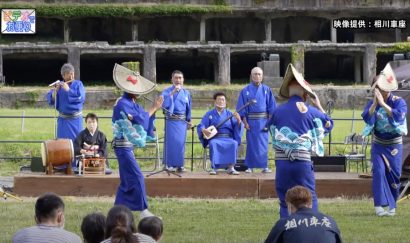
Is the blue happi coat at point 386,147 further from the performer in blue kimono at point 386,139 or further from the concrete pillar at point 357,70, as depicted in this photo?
the concrete pillar at point 357,70

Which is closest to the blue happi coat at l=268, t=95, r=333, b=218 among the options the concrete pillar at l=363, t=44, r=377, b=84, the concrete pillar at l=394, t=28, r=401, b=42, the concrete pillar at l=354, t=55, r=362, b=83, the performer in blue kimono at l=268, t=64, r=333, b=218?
the performer in blue kimono at l=268, t=64, r=333, b=218

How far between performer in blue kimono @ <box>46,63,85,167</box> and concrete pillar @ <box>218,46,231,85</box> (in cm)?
2995

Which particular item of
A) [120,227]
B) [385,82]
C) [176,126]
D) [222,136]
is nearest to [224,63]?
[176,126]

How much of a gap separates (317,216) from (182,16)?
45.5m

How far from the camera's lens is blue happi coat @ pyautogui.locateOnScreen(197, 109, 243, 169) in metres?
16.5

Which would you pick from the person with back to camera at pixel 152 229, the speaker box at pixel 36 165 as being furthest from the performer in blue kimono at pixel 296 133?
the speaker box at pixel 36 165

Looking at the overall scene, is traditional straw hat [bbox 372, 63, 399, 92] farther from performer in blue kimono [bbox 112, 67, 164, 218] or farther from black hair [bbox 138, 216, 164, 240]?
black hair [bbox 138, 216, 164, 240]

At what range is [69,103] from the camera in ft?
56.4

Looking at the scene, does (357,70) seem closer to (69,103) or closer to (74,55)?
(74,55)

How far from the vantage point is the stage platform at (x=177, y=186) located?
1565 centimetres

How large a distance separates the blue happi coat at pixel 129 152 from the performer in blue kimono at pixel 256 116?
13.8ft

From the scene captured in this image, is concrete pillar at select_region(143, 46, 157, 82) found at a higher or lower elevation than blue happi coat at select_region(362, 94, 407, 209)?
higher

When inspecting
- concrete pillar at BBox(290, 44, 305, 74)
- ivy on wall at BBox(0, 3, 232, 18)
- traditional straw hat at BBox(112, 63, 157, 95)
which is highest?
ivy on wall at BBox(0, 3, 232, 18)

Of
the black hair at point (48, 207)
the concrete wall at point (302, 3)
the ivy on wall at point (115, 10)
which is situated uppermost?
the concrete wall at point (302, 3)
